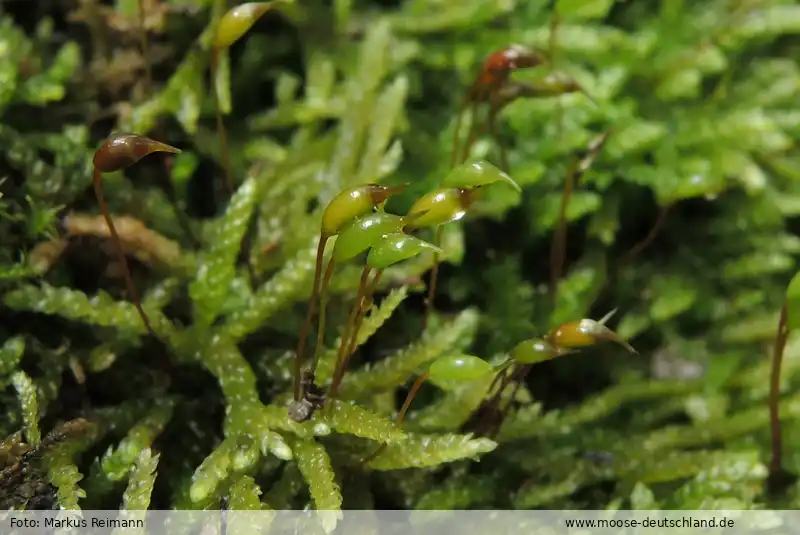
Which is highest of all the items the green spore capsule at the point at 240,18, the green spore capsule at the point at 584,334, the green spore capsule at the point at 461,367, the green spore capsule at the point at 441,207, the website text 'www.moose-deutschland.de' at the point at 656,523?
the green spore capsule at the point at 240,18

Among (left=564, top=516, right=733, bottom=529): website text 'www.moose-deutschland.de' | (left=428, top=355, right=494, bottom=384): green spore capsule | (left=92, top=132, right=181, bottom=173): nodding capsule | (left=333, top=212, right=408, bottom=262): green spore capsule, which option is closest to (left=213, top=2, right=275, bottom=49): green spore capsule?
(left=92, top=132, right=181, bottom=173): nodding capsule

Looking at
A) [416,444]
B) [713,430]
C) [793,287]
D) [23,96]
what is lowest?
[713,430]

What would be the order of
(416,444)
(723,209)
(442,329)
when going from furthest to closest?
1. (723,209)
2. (442,329)
3. (416,444)

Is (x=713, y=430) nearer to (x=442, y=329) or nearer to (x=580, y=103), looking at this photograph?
(x=442, y=329)

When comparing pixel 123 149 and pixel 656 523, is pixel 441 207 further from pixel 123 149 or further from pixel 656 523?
pixel 656 523

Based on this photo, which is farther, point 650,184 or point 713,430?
point 650,184

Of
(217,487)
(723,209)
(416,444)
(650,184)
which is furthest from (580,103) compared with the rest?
(217,487)

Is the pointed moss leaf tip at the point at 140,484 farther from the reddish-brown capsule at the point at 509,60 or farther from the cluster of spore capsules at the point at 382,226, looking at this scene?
the reddish-brown capsule at the point at 509,60

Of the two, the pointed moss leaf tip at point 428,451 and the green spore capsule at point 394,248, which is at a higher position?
the green spore capsule at point 394,248

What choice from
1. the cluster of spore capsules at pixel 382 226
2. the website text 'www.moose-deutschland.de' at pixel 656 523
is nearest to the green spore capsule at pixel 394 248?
the cluster of spore capsules at pixel 382 226
